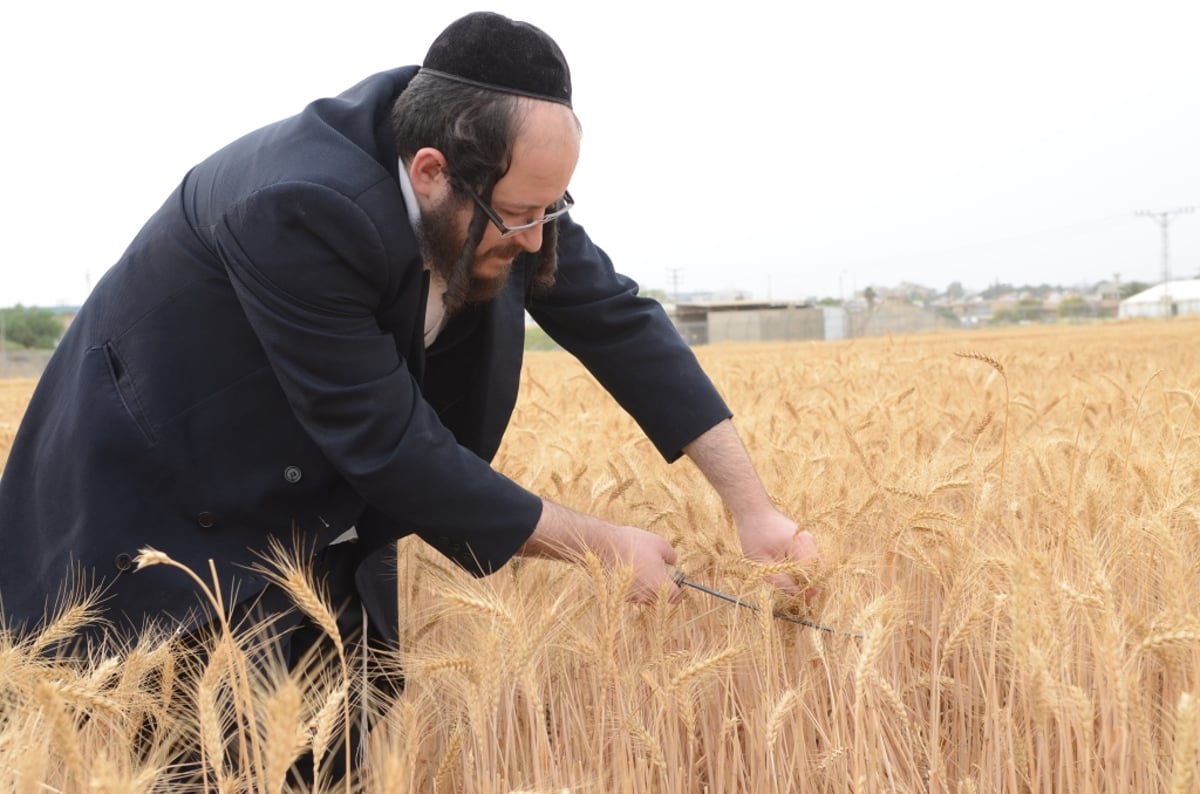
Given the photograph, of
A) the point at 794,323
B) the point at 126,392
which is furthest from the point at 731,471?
the point at 794,323

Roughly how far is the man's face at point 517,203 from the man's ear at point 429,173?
0.02 meters

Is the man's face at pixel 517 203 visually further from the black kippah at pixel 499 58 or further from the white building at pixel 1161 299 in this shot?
the white building at pixel 1161 299

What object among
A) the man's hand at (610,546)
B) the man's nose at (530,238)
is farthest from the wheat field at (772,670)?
the man's nose at (530,238)

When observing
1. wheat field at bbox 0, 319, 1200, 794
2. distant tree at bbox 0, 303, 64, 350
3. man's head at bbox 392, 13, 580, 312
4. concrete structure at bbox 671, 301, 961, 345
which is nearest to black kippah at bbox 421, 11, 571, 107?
man's head at bbox 392, 13, 580, 312

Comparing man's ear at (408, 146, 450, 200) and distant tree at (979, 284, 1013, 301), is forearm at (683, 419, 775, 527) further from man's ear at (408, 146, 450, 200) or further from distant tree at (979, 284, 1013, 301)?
distant tree at (979, 284, 1013, 301)

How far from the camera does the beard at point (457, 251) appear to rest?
1970 mm

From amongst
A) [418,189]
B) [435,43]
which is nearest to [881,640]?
[418,189]

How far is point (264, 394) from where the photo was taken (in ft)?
6.77

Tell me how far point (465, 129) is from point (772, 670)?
1.03 metres

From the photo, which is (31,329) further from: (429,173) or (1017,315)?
(429,173)

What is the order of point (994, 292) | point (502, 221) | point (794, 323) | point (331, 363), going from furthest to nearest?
point (994, 292) → point (794, 323) → point (502, 221) → point (331, 363)

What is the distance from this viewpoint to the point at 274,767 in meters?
1.00

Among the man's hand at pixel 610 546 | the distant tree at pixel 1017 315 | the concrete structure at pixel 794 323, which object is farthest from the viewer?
the distant tree at pixel 1017 315

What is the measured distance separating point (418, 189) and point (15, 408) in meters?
7.42
